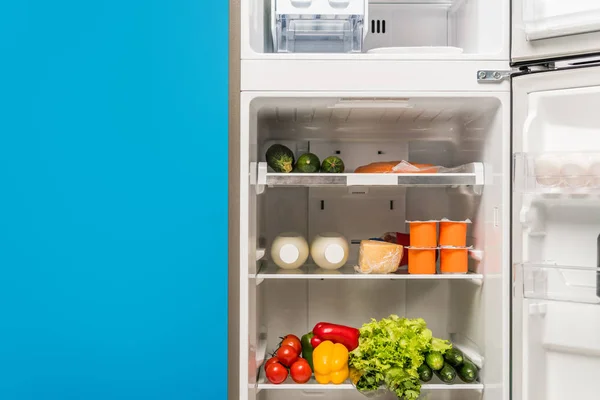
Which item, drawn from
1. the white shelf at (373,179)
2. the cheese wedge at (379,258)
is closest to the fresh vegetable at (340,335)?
the cheese wedge at (379,258)

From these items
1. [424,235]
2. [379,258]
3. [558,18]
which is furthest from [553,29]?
[379,258]

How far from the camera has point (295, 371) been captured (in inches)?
60.4

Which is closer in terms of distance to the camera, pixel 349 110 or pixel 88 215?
pixel 88 215

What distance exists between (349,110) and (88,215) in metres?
0.77

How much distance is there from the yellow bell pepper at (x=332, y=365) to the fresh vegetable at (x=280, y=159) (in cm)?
55

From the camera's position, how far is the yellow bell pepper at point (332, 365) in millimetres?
1511

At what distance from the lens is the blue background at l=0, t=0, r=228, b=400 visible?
4.33 ft

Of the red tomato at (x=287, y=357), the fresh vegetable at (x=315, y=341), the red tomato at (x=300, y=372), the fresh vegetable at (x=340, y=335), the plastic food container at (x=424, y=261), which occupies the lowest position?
the red tomato at (x=300, y=372)

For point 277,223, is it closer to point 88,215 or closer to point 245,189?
point 245,189

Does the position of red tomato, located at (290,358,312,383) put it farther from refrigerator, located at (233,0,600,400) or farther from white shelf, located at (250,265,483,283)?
white shelf, located at (250,265,483,283)

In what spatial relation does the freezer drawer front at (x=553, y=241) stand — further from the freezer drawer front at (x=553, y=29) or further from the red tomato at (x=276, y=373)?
the red tomato at (x=276, y=373)

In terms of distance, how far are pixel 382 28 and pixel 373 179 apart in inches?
22.7

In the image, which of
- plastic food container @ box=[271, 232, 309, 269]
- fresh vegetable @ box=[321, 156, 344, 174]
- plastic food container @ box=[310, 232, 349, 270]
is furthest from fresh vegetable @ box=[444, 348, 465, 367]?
fresh vegetable @ box=[321, 156, 344, 174]

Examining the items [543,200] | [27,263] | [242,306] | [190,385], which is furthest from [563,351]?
[27,263]
